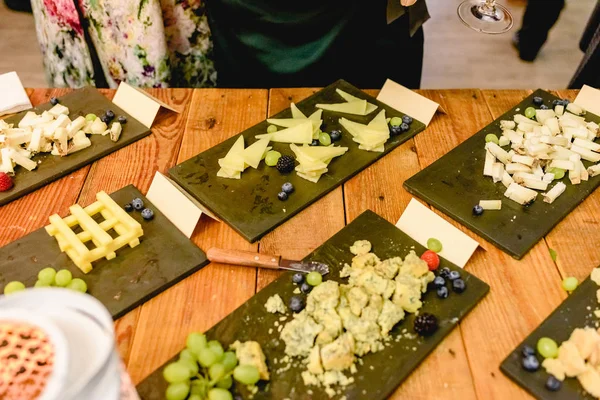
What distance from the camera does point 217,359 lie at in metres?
0.96

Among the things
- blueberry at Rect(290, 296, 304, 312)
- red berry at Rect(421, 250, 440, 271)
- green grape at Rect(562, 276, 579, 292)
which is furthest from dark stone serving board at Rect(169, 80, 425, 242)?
green grape at Rect(562, 276, 579, 292)

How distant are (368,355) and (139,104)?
41.0 inches

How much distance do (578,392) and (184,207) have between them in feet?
2.94

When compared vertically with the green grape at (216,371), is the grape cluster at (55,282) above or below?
below

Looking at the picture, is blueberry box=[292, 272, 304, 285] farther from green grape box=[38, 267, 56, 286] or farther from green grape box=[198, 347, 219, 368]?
green grape box=[38, 267, 56, 286]

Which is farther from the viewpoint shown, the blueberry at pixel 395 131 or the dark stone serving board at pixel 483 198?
the blueberry at pixel 395 131

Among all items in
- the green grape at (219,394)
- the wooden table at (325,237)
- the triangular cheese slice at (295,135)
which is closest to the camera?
the green grape at (219,394)

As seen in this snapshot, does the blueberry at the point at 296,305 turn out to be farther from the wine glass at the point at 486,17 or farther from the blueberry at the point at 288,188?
the wine glass at the point at 486,17

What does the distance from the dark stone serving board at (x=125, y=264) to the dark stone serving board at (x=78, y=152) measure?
183 millimetres

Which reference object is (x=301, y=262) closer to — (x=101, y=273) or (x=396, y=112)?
(x=101, y=273)

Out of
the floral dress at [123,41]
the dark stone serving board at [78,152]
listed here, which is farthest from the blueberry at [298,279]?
the floral dress at [123,41]

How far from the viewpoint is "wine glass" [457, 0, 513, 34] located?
1.85 metres

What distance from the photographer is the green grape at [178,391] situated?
905 mm

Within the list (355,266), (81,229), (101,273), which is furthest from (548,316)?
(81,229)
